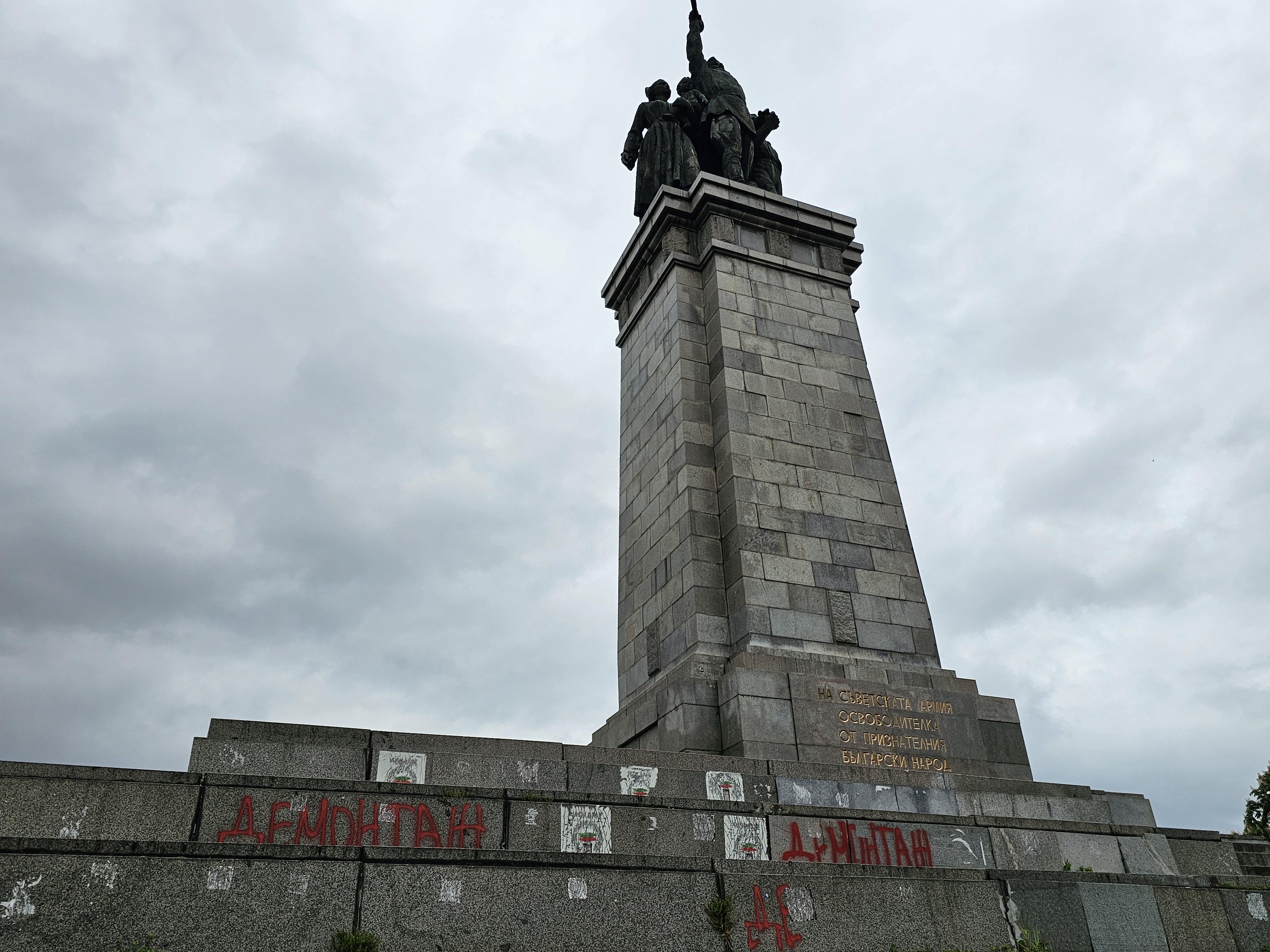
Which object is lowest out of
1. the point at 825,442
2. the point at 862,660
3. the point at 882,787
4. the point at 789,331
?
the point at 882,787

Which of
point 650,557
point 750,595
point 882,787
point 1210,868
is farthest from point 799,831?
point 650,557

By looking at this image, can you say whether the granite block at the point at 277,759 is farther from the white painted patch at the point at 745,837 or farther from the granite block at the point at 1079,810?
the granite block at the point at 1079,810

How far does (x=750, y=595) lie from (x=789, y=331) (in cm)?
636

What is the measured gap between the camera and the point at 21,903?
625cm

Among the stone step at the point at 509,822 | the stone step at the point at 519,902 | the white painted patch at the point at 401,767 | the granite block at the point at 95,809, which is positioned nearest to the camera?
the stone step at the point at 519,902

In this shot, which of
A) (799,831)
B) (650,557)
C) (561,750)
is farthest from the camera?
(650,557)

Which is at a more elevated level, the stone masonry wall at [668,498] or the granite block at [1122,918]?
the stone masonry wall at [668,498]

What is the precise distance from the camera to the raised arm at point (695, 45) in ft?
83.6

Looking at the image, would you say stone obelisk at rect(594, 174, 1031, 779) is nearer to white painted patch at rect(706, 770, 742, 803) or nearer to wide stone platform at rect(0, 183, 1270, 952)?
wide stone platform at rect(0, 183, 1270, 952)

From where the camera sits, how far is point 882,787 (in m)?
13.2

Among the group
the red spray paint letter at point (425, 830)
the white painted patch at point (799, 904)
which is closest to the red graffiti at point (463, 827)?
the red spray paint letter at point (425, 830)

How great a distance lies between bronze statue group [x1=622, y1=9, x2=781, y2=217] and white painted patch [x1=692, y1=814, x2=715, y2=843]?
1537 cm

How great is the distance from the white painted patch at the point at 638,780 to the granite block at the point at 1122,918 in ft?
15.5

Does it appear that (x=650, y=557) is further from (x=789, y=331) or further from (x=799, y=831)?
(x=799, y=831)
